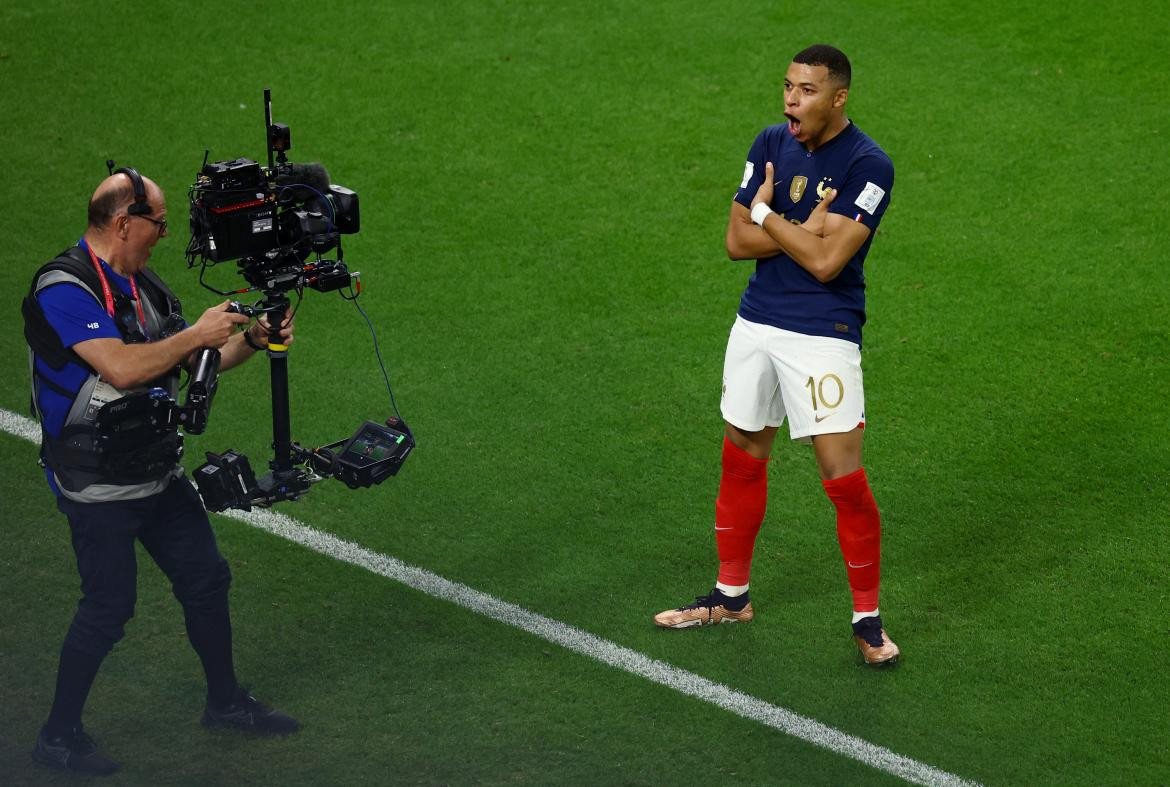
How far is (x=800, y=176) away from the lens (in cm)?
583

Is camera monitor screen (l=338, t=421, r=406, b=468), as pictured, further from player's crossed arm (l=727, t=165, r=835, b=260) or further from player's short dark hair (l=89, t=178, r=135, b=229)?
player's crossed arm (l=727, t=165, r=835, b=260)

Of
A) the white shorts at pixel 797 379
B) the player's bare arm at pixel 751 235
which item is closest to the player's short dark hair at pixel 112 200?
the player's bare arm at pixel 751 235

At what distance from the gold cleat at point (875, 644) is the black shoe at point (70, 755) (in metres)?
2.92

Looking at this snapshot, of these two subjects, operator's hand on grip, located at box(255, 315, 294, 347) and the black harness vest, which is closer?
the black harness vest

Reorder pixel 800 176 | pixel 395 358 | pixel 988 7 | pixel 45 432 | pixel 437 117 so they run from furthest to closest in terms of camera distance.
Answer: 1. pixel 988 7
2. pixel 437 117
3. pixel 395 358
4. pixel 800 176
5. pixel 45 432

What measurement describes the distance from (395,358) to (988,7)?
6055mm

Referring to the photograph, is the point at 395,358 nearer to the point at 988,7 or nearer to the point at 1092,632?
the point at 1092,632

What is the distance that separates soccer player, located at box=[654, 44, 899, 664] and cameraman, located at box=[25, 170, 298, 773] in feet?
6.19

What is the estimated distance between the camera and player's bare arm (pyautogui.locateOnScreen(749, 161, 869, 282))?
5629mm

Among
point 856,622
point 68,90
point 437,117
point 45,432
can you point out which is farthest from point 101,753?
point 68,90

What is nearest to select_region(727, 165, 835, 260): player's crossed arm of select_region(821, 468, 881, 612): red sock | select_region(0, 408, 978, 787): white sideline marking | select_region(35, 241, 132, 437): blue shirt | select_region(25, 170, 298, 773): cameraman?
select_region(821, 468, 881, 612): red sock

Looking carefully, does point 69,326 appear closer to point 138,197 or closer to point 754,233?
point 138,197

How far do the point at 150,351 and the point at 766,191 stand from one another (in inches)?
95.7

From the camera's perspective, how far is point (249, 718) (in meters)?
5.54
